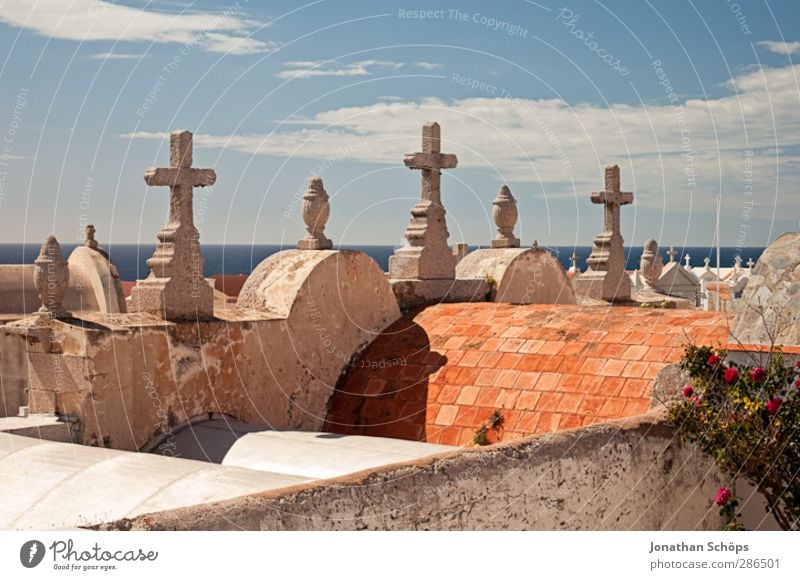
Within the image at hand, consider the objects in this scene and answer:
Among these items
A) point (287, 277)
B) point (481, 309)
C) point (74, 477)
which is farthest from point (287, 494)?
point (481, 309)

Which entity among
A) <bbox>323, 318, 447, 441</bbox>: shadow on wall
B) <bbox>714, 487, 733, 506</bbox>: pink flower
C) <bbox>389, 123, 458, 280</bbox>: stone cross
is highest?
<bbox>389, 123, 458, 280</bbox>: stone cross

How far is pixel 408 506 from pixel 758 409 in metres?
3.42

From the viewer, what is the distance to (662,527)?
9.92m

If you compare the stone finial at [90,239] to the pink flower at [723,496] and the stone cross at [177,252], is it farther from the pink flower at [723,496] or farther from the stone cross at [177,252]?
the pink flower at [723,496]

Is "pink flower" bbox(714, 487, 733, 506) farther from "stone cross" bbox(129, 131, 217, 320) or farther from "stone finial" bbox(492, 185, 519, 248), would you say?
"stone finial" bbox(492, 185, 519, 248)

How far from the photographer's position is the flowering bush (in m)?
9.50

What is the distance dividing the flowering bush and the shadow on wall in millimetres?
3609

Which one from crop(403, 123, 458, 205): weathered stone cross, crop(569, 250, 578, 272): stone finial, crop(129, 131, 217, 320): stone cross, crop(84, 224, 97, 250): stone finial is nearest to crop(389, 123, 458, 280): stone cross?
crop(403, 123, 458, 205): weathered stone cross

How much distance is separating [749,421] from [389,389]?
5018 mm

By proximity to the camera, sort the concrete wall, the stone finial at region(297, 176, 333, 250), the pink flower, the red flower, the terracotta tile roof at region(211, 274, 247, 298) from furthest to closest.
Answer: the terracotta tile roof at region(211, 274, 247, 298)
the stone finial at region(297, 176, 333, 250)
the pink flower
the red flower
the concrete wall

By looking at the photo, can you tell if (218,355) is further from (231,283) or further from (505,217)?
(231,283)

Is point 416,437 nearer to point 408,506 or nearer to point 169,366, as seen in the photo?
point 169,366

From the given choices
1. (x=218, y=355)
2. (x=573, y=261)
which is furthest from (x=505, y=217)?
(x=573, y=261)
